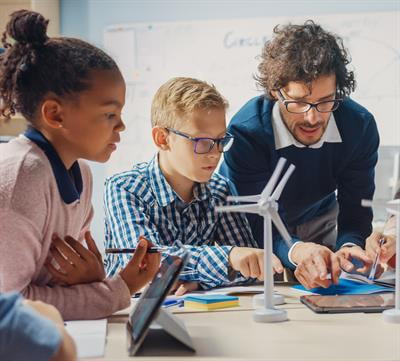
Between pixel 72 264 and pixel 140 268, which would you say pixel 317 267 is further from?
pixel 72 264

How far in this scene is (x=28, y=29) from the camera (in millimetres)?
1322

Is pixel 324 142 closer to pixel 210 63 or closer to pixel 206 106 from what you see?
pixel 206 106

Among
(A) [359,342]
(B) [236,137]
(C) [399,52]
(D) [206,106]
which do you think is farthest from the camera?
(C) [399,52]

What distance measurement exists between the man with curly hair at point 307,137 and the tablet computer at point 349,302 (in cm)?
32

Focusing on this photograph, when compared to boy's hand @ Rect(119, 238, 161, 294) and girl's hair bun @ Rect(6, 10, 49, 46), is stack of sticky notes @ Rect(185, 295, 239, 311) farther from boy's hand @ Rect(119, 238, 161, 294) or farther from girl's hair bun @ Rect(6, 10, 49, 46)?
girl's hair bun @ Rect(6, 10, 49, 46)

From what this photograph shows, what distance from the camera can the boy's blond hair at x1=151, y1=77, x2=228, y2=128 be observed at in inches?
73.0

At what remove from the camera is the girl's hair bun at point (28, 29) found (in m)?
1.32

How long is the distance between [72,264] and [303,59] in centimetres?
98

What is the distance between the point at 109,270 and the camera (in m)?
1.85

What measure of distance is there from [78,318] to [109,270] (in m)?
0.60

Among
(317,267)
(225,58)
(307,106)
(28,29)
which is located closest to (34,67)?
(28,29)

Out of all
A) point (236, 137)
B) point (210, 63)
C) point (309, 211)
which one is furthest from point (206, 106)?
point (210, 63)

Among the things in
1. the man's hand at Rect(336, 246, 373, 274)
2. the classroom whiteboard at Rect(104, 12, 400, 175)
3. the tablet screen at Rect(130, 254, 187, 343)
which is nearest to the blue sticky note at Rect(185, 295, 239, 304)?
the tablet screen at Rect(130, 254, 187, 343)

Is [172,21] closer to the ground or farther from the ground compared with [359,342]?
farther from the ground
